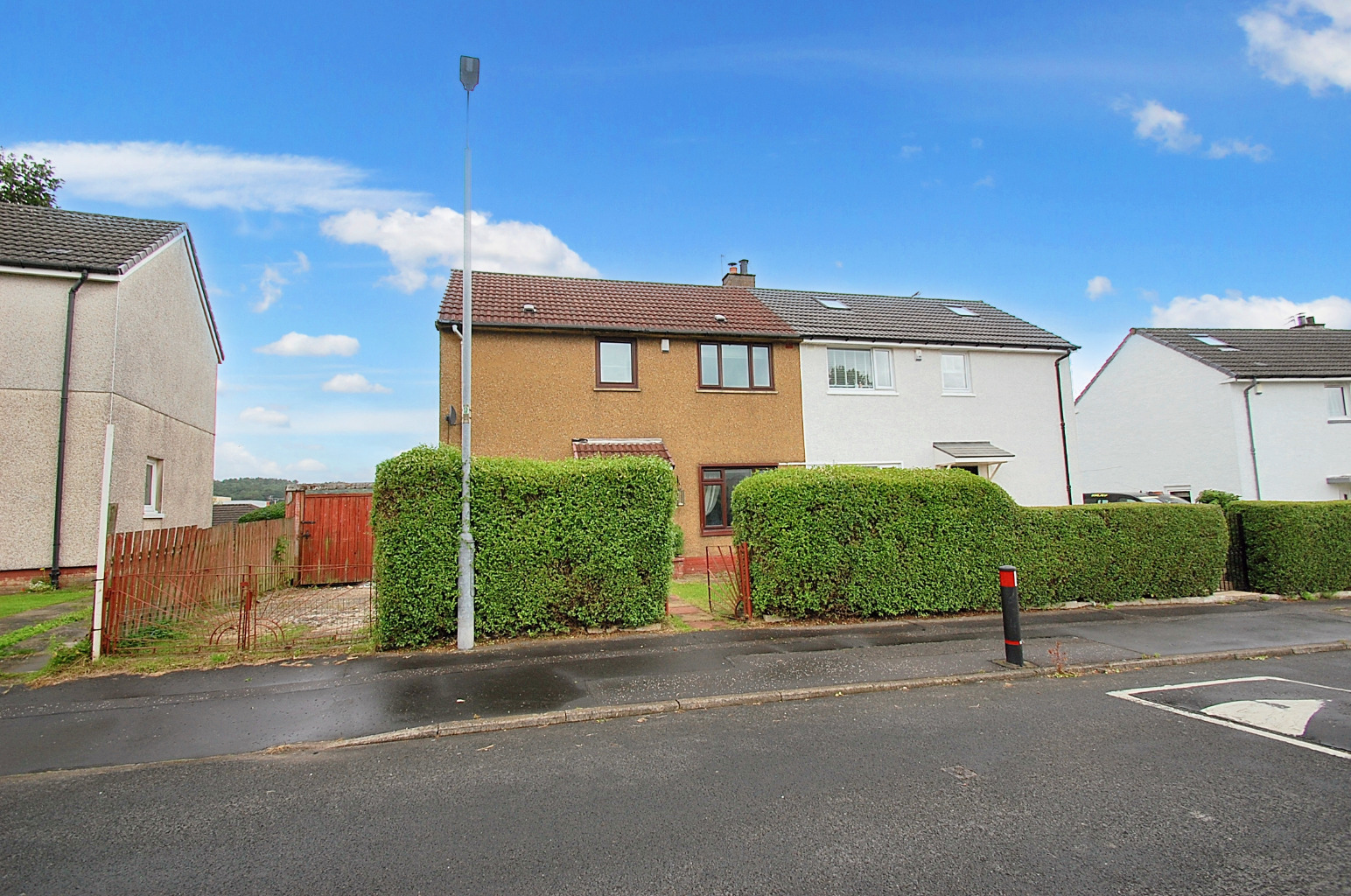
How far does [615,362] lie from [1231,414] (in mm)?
20896

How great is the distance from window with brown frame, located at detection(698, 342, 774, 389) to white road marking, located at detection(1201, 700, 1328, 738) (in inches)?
476

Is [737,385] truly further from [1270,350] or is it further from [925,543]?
[1270,350]

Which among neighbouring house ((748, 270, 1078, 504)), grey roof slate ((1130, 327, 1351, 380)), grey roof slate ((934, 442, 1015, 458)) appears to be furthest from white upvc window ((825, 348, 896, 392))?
grey roof slate ((1130, 327, 1351, 380))

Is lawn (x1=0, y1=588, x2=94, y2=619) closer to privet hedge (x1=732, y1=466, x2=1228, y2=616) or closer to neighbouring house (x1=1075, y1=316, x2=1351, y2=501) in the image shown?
privet hedge (x1=732, y1=466, x2=1228, y2=616)

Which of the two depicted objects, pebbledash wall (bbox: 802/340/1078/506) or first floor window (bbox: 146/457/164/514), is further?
pebbledash wall (bbox: 802/340/1078/506)

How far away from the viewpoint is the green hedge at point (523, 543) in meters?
8.39

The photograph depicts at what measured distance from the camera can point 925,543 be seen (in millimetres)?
10602

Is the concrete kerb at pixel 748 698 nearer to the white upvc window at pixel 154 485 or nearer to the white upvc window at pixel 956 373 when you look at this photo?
the white upvc window at pixel 956 373

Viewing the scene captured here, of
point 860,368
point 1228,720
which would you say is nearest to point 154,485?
point 860,368

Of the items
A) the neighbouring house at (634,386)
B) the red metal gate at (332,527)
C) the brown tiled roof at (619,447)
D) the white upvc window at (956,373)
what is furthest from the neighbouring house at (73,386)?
the white upvc window at (956,373)

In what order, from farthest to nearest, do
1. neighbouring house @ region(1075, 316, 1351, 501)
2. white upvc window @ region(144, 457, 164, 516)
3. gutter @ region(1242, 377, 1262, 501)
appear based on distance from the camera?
neighbouring house @ region(1075, 316, 1351, 501) < gutter @ region(1242, 377, 1262, 501) < white upvc window @ region(144, 457, 164, 516)

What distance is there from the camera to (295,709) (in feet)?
20.3

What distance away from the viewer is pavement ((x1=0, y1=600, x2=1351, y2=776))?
5598mm

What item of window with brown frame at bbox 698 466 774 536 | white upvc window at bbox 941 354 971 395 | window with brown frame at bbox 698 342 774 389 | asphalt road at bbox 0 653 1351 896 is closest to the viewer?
asphalt road at bbox 0 653 1351 896
